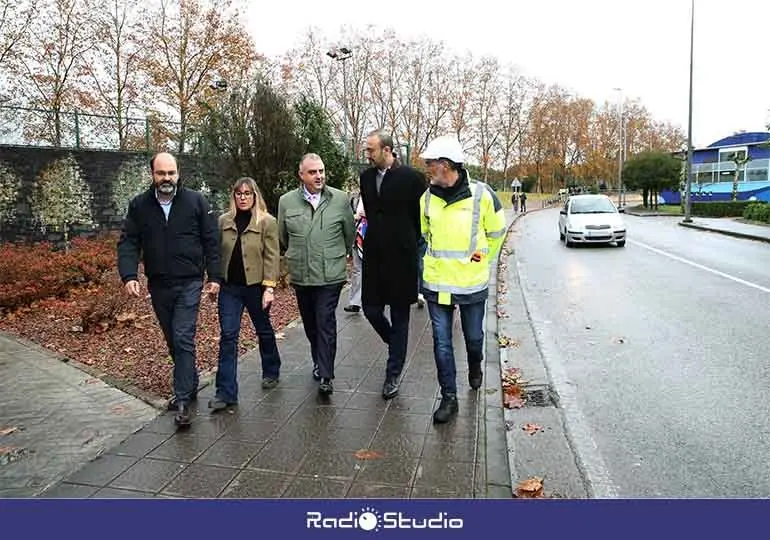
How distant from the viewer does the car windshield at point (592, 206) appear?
1959 cm

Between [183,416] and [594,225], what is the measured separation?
16.1 meters

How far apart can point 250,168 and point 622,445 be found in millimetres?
9565

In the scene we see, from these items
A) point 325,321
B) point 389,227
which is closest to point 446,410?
point 325,321

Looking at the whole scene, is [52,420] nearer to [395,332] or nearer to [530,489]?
[395,332]

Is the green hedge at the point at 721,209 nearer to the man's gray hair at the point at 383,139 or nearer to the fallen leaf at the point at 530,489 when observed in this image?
the man's gray hair at the point at 383,139

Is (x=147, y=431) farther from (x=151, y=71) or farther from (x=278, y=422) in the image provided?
(x=151, y=71)

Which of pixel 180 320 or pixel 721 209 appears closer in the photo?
pixel 180 320

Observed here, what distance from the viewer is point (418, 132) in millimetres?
59156

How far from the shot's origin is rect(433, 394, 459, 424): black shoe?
4.30 metres
